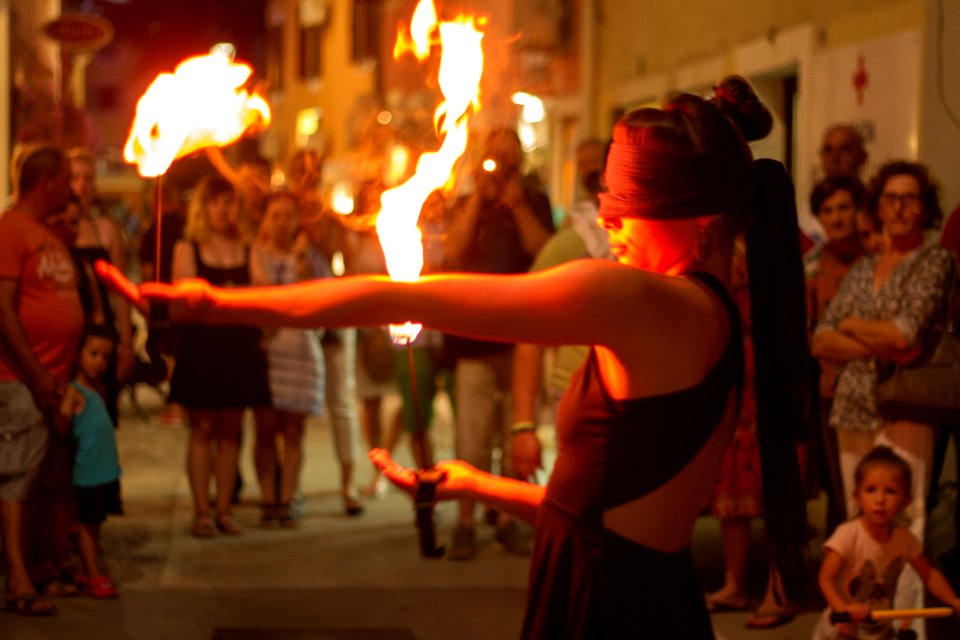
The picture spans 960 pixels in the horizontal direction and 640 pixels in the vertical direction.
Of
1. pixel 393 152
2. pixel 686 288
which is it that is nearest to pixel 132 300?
pixel 686 288

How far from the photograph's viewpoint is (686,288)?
8.13 feet

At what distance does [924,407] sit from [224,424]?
4.09 meters

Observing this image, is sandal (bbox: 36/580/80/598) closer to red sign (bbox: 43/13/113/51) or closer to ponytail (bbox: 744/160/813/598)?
ponytail (bbox: 744/160/813/598)

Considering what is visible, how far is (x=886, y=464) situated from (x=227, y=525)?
4106mm

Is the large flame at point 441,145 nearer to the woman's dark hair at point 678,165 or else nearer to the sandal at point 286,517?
the woman's dark hair at point 678,165

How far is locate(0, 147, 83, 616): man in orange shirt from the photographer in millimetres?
6133

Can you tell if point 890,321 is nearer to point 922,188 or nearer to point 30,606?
point 922,188

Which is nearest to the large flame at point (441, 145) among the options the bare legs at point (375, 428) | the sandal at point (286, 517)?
the sandal at point (286, 517)

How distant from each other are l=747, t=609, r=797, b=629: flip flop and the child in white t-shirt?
0.59 meters

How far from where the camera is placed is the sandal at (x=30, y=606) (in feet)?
20.2

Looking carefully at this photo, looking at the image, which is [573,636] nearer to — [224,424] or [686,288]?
[686,288]

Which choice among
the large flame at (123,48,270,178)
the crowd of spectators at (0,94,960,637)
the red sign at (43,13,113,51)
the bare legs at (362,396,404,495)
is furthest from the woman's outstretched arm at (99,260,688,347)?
the red sign at (43,13,113,51)

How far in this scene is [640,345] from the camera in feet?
7.78

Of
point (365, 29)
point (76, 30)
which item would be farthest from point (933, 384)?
point (365, 29)
